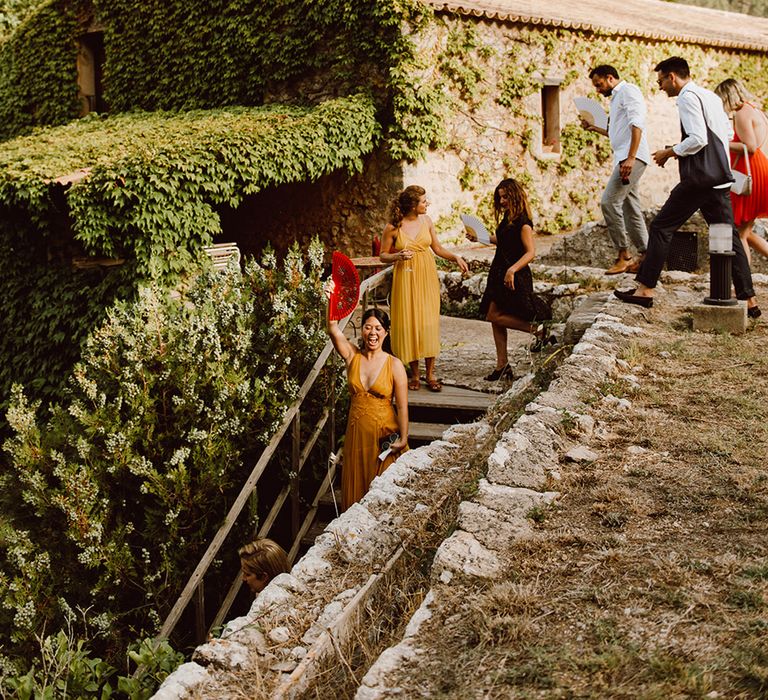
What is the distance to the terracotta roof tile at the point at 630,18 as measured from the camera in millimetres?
14578

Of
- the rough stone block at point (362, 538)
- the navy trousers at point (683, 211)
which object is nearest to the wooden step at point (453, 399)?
the navy trousers at point (683, 211)

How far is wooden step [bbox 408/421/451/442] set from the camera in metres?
7.36

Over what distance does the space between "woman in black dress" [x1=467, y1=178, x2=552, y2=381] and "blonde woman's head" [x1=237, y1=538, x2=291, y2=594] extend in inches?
129

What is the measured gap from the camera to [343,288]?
6.42 m

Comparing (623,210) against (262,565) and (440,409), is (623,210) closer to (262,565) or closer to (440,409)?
(440,409)

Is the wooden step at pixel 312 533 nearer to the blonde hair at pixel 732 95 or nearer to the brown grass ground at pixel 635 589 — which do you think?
the brown grass ground at pixel 635 589

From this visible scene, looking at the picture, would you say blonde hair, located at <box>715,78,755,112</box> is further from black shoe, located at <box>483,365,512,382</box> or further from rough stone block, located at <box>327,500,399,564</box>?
rough stone block, located at <box>327,500,399,564</box>

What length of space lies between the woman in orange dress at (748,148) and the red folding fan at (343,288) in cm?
306

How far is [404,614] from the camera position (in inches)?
130

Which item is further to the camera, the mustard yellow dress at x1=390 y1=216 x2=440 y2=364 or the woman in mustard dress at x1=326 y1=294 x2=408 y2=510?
the mustard yellow dress at x1=390 y1=216 x2=440 y2=364

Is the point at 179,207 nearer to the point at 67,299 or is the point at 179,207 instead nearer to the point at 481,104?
the point at 67,299

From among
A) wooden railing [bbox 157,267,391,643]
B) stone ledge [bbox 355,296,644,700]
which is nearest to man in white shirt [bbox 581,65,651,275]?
stone ledge [bbox 355,296,644,700]

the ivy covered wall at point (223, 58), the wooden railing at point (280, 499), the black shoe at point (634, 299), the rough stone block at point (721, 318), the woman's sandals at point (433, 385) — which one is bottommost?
A: the wooden railing at point (280, 499)

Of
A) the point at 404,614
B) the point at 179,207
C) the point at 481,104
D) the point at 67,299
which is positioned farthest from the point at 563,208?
the point at 404,614
